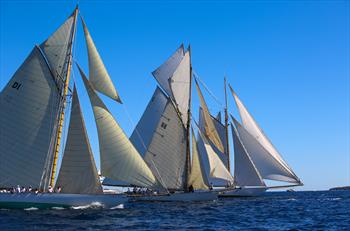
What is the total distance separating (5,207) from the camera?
121 feet

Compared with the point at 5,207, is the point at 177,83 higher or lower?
higher

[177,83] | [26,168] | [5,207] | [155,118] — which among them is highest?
[177,83]

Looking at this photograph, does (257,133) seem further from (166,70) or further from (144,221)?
(144,221)

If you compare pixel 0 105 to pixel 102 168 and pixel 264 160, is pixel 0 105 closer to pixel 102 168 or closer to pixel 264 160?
pixel 102 168

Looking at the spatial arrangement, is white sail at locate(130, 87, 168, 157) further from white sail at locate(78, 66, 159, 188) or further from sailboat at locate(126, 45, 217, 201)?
white sail at locate(78, 66, 159, 188)

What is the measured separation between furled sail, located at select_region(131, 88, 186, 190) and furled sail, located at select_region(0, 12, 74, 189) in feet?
56.6

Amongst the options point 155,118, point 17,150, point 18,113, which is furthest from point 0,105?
point 155,118

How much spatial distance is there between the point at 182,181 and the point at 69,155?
2138 cm

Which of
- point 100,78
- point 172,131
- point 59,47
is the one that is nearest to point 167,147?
point 172,131

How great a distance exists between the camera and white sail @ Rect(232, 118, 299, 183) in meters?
62.2

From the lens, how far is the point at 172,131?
56.3 meters

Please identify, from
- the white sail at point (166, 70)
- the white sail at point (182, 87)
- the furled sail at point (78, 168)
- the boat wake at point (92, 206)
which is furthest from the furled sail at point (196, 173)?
the furled sail at point (78, 168)

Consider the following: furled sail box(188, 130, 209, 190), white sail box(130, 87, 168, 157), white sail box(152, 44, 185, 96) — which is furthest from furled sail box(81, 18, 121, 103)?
white sail box(152, 44, 185, 96)

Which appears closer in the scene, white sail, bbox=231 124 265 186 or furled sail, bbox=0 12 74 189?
furled sail, bbox=0 12 74 189
